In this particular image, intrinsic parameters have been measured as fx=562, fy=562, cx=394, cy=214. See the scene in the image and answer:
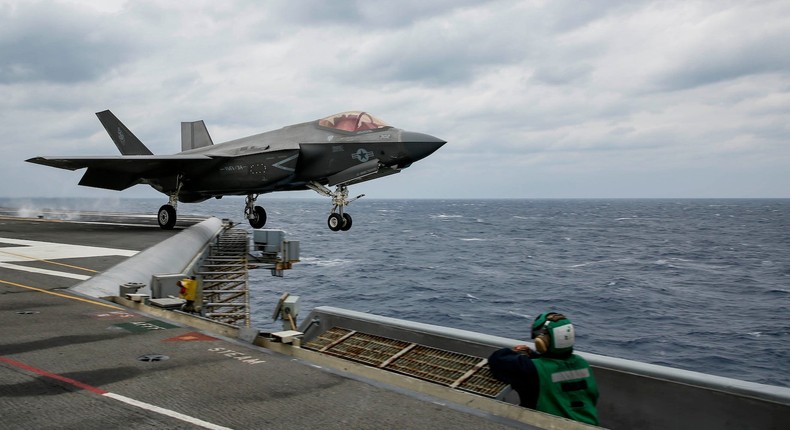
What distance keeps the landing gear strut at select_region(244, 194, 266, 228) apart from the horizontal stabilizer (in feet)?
21.7

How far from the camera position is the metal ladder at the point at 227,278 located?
17.6 metres

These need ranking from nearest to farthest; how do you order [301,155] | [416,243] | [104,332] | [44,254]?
[104,332]
[44,254]
[301,155]
[416,243]

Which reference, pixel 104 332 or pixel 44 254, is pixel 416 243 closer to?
pixel 44 254

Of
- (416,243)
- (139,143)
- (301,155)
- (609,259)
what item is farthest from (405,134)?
(416,243)

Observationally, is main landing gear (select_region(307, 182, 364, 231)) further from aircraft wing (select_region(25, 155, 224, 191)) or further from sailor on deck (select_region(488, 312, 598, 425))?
sailor on deck (select_region(488, 312, 598, 425))

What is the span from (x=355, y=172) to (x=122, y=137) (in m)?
16.8

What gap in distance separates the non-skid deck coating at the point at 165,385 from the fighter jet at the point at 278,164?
11308 mm

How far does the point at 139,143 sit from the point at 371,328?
25.9 metres

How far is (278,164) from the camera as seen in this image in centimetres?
2170

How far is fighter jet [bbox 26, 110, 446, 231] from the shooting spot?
64.2 ft

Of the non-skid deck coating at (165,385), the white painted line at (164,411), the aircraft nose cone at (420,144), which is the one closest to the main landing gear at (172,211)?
the aircraft nose cone at (420,144)

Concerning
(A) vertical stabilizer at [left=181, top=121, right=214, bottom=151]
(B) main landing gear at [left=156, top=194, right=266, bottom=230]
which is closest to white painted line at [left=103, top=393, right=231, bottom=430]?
(B) main landing gear at [left=156, top=194, right=266, bottom=230]

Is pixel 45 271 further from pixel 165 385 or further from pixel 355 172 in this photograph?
pixel 165 385

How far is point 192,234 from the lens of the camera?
2259cm
